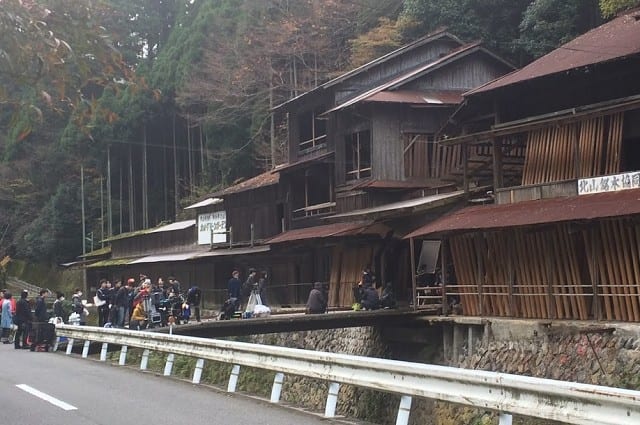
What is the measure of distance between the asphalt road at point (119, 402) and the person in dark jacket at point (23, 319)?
238 inches

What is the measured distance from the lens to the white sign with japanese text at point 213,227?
40.8 m

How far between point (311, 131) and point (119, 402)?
77.9 feet

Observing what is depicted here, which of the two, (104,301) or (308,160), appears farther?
(308,160)

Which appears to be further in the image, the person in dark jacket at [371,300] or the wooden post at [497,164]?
the person in dark jacket at [371,300]

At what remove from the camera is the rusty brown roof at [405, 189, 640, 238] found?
51.3 feet

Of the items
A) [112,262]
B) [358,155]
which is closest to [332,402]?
[358,155]

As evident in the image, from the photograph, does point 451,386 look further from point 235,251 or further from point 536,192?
point 235,251

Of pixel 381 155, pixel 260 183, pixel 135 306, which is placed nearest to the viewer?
pixel 135 306

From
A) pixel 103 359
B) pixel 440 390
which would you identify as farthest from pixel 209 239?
pixel 440 390

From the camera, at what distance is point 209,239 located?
4203 centimetres

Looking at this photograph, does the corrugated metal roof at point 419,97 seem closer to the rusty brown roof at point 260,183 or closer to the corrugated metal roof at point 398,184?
the corrugated metal roof at point 398,184

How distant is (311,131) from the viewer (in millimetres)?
33875

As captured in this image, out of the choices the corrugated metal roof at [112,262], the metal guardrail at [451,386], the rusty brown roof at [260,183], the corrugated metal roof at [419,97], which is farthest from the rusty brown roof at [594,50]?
the corrugated metal roof at [112,262]

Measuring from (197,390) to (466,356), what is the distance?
8.71 m
